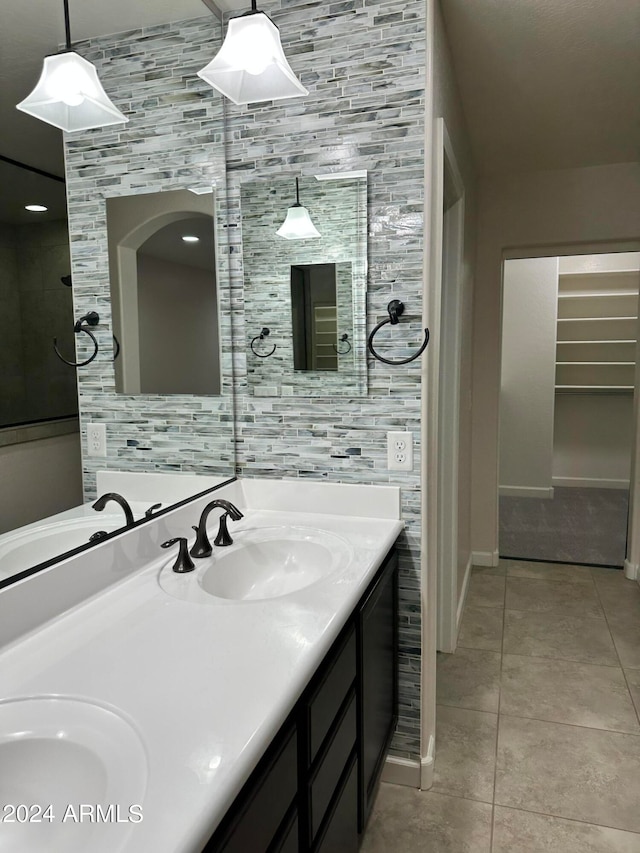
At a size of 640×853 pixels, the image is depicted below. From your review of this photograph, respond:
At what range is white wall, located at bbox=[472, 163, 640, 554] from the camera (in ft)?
12.1

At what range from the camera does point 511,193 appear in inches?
153

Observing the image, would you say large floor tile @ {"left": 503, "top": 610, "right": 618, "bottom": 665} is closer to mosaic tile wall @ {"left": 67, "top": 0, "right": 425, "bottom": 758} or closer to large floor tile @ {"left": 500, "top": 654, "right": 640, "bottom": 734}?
large floor tile @ {"left": 500, "top": 654, "right": 640, "bottom": 734}

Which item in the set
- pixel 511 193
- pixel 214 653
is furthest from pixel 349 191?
pixel 511 193

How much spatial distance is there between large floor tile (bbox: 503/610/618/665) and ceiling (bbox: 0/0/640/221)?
2.62 meters

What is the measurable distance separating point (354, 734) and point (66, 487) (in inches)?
37.4

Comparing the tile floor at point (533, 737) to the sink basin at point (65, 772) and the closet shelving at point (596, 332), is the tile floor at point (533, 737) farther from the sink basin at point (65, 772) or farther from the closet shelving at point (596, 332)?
the closet shelving at point (596, 332)

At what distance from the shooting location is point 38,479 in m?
1.27

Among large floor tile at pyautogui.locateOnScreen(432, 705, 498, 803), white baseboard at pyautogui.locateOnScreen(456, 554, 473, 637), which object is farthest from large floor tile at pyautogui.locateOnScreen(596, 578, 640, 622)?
large floor tile at pyautogui.locateOnScreen(432, 705, 498, 803)

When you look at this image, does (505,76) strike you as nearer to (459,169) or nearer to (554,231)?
(459,169)

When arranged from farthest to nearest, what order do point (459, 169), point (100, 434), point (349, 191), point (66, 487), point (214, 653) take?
point (459, 169), point (349, 191), point (100, 434), point (66, 487), point (214, 653)

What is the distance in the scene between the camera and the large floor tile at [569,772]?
200cm

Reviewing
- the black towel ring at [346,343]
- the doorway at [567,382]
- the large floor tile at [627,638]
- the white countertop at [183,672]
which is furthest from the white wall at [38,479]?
the doorway at [567,382]

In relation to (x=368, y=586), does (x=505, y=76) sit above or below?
above

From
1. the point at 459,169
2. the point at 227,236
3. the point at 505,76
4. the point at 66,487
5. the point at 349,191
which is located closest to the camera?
the point at 66,487
